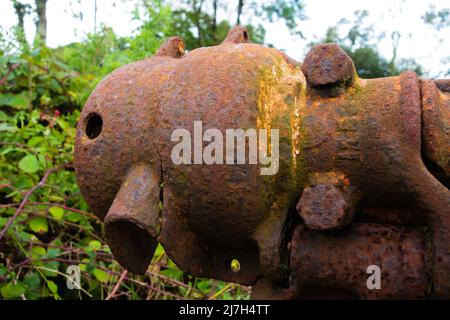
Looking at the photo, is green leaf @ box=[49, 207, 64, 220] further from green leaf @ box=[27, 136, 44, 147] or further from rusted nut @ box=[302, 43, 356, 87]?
rusted nut @ box=[302, 43, 356, 87]

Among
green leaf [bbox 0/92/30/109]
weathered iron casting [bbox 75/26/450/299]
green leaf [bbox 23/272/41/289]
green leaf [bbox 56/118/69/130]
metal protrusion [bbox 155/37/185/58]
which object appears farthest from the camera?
green leaf [bbox 0/92/30/109]

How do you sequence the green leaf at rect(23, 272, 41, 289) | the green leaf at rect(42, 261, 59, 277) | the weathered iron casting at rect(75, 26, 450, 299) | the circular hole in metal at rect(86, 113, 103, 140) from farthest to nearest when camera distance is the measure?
1. the green leaf at rect(42, 261, 59, 277)
2. the green leaf at rect(23, 272, 41, 289)
3. the circular hole in metal at rect(86, 113, 103, 140)
4. the weathered iron casting at rect(75, 26, 450, 299)

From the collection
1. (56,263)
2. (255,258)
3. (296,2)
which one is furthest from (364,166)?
(296,2)

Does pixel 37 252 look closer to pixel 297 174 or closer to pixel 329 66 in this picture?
pixel 297 174

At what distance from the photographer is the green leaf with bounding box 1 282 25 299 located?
1.91m

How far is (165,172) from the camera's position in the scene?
1.13 m

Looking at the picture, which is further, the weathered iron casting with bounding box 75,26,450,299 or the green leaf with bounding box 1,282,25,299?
the green leaf with bounding box 1,282,25,299

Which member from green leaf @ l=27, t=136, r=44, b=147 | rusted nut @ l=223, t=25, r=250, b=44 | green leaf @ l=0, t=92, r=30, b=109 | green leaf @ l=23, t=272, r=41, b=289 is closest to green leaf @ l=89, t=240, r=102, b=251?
green leaf @ l=23, t=272, r=41, b=289

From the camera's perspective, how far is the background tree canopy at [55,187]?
7.25ft

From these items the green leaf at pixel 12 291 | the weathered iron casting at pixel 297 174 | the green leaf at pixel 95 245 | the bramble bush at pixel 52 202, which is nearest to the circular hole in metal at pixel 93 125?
the weathered iron casting at pixel 297 174

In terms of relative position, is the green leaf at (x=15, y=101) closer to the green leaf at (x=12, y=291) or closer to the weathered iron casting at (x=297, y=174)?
the green leaf at (x=12, y=291)

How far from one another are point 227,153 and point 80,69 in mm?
2986

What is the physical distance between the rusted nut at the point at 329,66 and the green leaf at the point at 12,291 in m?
1.51

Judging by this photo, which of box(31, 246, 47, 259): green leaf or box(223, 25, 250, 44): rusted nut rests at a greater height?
box(223, 25, 250, 44): rusted nut
